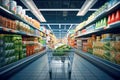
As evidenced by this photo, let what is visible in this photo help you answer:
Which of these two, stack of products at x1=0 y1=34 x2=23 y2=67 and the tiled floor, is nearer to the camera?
stack of products at x1=0 y1=34 x2=23 y2=67

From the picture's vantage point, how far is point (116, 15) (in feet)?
11.5

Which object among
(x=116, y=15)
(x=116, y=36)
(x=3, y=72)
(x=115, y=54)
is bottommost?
(x=3, y=72)

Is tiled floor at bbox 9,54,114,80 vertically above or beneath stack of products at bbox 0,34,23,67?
beneath

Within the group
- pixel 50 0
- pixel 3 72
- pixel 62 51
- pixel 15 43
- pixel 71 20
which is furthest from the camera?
pixel 71 20

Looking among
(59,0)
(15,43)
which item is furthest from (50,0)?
(15,43)

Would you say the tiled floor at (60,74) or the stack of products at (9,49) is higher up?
the stack of products at (9,49)

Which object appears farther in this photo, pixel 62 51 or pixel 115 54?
pixel 62 51

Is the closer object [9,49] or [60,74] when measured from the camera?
[9,49]

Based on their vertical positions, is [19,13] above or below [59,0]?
below

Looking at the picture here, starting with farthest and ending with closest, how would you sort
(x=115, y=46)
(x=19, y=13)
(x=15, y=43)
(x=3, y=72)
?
(x=19, y=13) → (x=15, y=43) → (x=115, y=46) → (x=3, y=72)

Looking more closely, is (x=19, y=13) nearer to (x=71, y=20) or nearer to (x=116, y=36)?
(x=116, y=36)

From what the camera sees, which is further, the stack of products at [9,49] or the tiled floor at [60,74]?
the tiled floor at [60,74]

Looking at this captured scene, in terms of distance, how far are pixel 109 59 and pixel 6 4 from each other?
8.74 feet

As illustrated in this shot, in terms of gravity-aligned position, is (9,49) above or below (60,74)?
above
